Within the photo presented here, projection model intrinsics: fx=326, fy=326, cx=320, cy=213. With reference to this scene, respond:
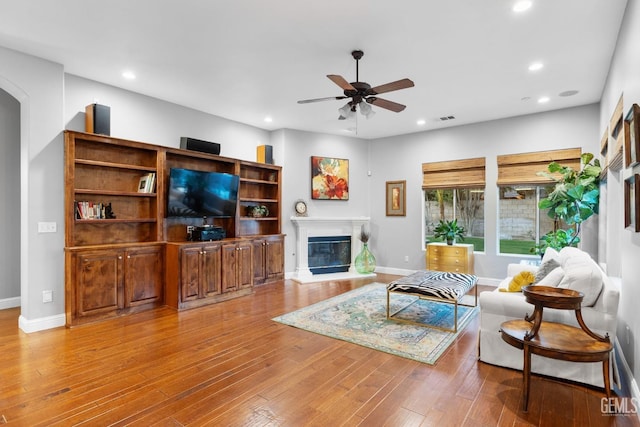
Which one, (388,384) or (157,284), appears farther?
(157,284)

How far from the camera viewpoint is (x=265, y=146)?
6414 mm

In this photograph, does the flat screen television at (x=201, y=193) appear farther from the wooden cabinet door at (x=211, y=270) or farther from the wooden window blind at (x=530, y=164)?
the wooden window blind at (x=530, y=164)

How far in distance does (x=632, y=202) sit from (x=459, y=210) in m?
4.35

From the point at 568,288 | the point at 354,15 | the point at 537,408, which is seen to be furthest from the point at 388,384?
the point at 354,15

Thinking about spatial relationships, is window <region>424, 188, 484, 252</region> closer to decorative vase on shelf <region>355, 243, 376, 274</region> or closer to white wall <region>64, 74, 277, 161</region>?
decorative vase on shelf <region>355, 243, 376, 274</region>

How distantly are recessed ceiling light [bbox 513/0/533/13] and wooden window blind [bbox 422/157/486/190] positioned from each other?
12.2ft

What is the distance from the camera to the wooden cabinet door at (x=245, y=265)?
5.32 metres

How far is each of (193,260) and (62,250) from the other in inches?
59.3

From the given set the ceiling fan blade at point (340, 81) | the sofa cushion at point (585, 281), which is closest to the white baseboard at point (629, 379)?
the sofa cushion at point (585, 281)

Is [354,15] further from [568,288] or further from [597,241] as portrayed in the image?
[597,241]

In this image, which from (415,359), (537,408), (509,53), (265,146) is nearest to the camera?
(537,408)

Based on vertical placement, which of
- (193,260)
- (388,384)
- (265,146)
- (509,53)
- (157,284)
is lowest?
(388,384)

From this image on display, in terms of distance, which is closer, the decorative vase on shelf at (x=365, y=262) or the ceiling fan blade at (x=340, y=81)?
the ceiling fan blade at (x=340, y=81)

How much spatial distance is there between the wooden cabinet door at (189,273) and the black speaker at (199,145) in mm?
1640
